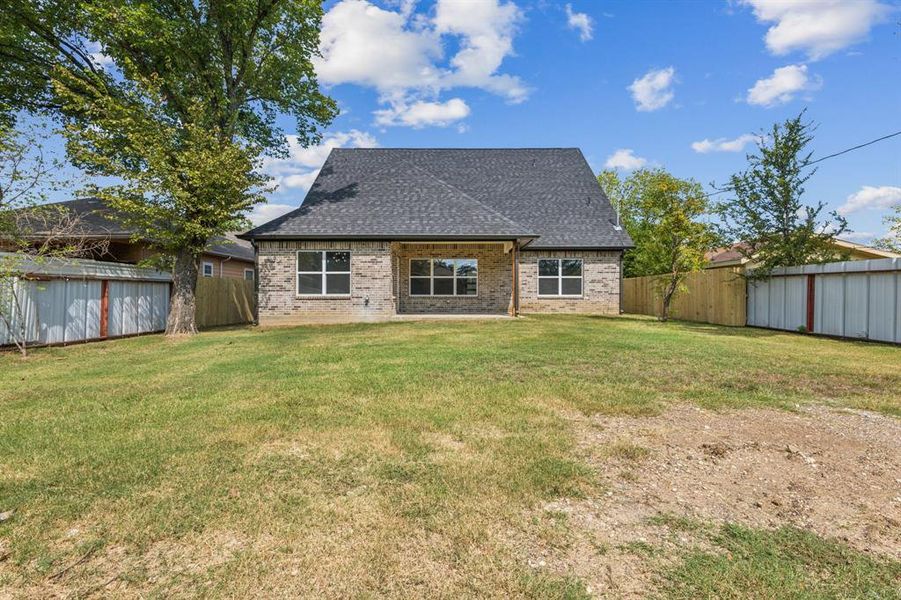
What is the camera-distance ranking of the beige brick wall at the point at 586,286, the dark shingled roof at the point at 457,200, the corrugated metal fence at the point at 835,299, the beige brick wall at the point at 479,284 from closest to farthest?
the corrugated metal fence at the point at 835,299, the dark shingled roof at the point at 457,200, the beige brick wall at the point at 479,284, the beige brick wall at the point at 586,286

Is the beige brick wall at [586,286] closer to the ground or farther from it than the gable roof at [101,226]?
closer to the ground

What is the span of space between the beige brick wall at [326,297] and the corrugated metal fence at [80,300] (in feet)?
10.6

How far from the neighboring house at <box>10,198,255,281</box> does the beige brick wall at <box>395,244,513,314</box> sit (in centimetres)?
681

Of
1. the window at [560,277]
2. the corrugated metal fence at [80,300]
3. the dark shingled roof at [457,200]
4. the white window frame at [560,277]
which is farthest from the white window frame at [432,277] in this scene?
the corrugated metal fence at [80,300]

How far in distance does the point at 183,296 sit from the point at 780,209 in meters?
19.1

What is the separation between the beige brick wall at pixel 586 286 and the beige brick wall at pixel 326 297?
6571 millimetres

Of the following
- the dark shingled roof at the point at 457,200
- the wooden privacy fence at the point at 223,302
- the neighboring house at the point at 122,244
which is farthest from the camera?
the wooden privacy fence at the point at 223,302

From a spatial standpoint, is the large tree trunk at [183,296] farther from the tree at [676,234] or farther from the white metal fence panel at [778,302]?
the white metal fence panel at [778,302]

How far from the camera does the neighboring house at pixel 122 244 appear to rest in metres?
14.9

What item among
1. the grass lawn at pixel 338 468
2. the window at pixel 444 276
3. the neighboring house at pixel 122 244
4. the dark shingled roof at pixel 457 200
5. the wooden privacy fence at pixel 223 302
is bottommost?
the grass lawn at pixel 338 468

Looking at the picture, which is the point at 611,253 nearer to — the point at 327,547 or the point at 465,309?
the point at 465,309

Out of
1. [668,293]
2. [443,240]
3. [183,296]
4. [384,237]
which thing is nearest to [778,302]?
[668,293]

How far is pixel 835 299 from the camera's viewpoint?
480 inches

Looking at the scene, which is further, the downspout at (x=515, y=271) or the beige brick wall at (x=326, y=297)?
the downspout at (x=515, y=271)
